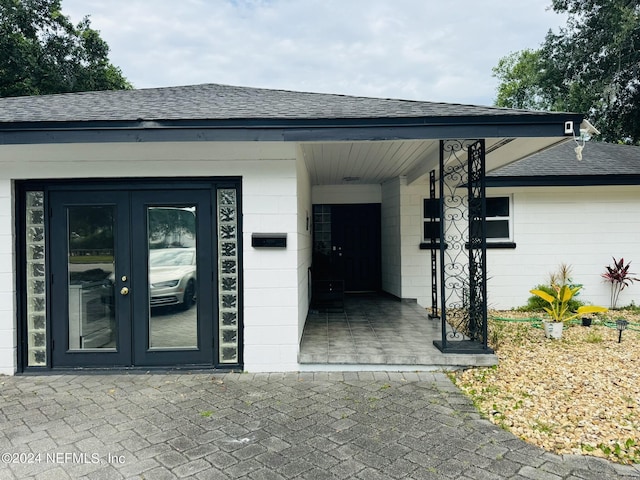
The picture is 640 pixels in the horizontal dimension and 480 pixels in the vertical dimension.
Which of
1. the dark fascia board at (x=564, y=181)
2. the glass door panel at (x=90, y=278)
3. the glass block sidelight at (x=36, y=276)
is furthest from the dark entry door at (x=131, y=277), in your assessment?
the dark fascia board at (x=564, y=181)

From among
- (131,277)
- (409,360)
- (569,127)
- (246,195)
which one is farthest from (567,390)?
(131,277)

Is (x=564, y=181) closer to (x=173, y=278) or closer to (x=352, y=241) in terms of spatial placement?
(x=352, y=241)

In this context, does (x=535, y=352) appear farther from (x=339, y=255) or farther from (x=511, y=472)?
(x=339, y=255)

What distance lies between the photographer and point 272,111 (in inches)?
164

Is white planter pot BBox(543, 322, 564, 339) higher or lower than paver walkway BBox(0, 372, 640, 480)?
higher

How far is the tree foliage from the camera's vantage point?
1258 centimetres

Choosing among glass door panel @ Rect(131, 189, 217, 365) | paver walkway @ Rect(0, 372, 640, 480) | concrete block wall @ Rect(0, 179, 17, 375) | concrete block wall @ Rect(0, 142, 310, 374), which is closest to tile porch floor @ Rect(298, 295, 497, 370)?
paver walkway @ Rect(0, 372, 640, 480)

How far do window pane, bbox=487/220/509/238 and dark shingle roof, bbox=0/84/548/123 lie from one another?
4.01 metres

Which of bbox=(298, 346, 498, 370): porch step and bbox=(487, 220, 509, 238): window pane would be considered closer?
bbox=(298, 346, 498, 370): porch step

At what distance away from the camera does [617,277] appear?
290 inches

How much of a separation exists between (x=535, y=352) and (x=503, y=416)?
2139 millimetres

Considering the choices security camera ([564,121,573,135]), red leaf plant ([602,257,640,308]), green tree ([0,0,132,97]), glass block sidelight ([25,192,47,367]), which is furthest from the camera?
green tree ([0,0,132,97])

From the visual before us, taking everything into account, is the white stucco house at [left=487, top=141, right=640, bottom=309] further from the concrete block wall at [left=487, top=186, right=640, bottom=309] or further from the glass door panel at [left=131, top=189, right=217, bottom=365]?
the glass door panel at [left=131, top=189, right=217, bottom=365]

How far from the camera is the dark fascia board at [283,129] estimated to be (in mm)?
3793
